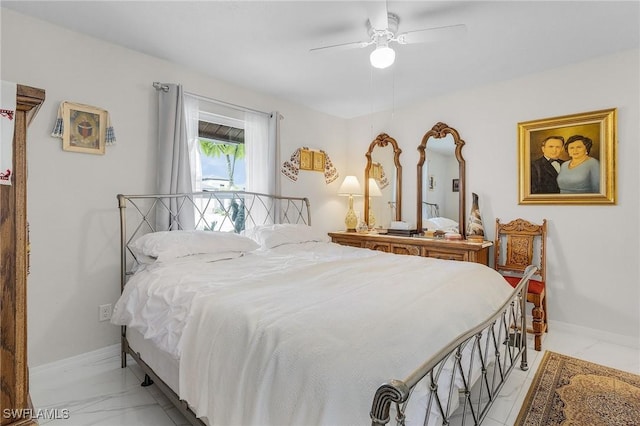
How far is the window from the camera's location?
3295mm

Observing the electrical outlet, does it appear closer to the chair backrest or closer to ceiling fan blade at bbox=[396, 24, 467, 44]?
ceiling fan blade at bbox=[396, 24, 467, 44]

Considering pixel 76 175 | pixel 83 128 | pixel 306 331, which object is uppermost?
pixel 83 128

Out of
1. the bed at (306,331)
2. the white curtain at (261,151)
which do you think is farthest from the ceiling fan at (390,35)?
the white curtain at (261,151)

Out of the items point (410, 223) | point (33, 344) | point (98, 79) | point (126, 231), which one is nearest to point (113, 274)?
point (126, 231)

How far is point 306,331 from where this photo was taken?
1.16 m

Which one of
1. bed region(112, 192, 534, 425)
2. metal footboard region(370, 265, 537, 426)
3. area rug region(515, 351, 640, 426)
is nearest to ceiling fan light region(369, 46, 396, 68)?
bed region(112, 192, 534, 425)

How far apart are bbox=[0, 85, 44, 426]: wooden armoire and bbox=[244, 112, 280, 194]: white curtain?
2.73 meters

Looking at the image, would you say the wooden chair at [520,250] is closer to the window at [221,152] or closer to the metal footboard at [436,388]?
the metal footboard at [436,388]

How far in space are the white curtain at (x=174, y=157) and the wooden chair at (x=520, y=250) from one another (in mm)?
3095

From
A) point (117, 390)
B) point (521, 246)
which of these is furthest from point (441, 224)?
point (117, 390)

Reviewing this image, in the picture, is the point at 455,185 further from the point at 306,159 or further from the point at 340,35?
the point at 340,35

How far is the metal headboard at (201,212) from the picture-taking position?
106 inches

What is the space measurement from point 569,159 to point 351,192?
2.34m

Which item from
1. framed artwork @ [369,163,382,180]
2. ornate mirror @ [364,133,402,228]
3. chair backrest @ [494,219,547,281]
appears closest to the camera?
chair backrest @ [494,219,547,281]
